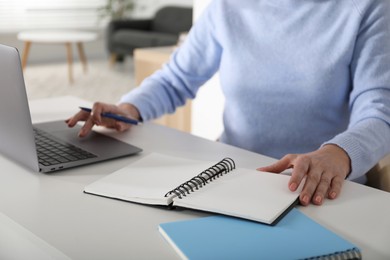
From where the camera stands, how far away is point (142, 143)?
124 cm

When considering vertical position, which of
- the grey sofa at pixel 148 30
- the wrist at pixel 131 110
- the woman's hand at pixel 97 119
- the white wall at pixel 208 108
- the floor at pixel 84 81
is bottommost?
the floor at pixel 84 81

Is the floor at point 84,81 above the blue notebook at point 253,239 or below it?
below

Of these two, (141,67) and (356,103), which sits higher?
(356,103)

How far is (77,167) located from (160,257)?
39 centimetres

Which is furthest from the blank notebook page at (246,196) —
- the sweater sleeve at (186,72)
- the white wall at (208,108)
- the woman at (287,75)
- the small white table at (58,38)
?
the small white table at (58,38)

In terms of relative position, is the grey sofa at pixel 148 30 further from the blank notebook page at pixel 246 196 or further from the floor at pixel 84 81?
the blank notebook page at pixel 246 196

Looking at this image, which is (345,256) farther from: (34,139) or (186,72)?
(186,72)

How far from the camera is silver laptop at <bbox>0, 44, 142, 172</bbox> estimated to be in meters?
0.94

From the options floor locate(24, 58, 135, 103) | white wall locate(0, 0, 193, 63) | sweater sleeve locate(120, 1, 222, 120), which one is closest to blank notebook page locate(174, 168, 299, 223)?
sweater sleeve locate(120, 1, 222, 120)

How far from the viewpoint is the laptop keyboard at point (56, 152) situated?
1.08 meters

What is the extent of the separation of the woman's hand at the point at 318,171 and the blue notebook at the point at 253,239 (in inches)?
3.4

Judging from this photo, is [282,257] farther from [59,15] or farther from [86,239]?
[59,15]

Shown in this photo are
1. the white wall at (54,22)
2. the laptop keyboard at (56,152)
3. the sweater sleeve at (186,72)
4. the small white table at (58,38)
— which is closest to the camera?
→ the laptop keyboard at (56,152)

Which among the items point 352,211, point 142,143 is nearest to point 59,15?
point 142,143
